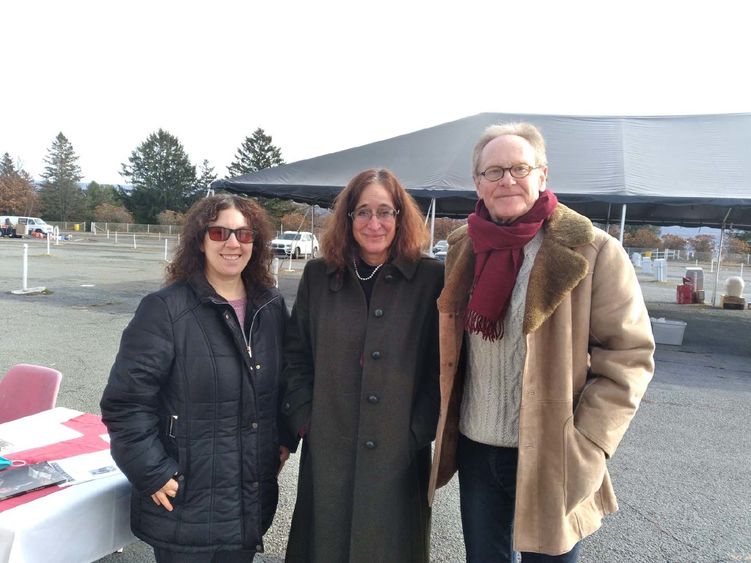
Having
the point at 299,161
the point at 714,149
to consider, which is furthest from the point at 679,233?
the point at 299,161

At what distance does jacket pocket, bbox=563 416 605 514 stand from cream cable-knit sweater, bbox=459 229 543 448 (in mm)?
185

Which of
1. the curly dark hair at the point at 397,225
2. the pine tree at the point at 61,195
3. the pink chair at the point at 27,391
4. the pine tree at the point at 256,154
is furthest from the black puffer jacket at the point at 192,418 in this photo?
the pine tree at the point at 61,195

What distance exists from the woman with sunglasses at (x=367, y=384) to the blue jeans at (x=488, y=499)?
6.7 inches

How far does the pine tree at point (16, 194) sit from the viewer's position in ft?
180

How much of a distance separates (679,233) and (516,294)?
192 feet

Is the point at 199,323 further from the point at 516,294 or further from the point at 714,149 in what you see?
the point at 714,149

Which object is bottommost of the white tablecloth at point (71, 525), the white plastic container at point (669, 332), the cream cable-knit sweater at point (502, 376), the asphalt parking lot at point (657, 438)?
the asphalt parking lot at point (657, 438)

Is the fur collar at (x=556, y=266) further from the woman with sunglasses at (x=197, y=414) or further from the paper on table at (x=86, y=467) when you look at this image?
the paper on table at (x=86, y=467)

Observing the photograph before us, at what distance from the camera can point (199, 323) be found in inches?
73.3

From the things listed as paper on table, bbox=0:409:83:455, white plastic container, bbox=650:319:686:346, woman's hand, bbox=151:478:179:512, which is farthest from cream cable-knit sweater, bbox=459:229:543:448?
white plastic container, bbox=650:319:686:346

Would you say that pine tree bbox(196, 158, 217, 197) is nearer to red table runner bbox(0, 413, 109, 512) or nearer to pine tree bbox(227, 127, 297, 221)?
pine tree bbox(227, 127, 297, 221)

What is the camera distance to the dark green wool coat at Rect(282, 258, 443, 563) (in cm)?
188

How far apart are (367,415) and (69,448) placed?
142 cm

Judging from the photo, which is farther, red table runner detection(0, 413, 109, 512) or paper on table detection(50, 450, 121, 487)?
paper on table detection(50, 450, 121, 487)
